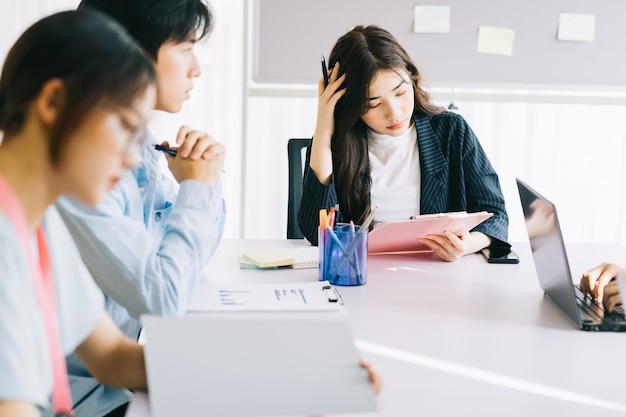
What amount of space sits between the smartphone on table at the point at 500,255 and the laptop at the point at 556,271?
0.19 m

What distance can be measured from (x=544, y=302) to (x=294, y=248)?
23.9 inches

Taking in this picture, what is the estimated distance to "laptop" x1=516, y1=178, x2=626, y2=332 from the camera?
50.6 inches

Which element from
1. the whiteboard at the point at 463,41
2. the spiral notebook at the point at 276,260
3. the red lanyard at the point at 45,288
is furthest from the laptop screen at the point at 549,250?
the whiteboard at the point at 463,41

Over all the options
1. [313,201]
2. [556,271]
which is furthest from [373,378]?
[313,201]

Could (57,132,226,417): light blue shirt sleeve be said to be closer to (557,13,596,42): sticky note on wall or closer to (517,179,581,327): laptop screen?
(517,179,581,327): laptop screen

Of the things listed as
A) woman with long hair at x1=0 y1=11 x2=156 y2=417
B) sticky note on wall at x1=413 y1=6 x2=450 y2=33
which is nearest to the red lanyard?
woman with long hair at x1=0 y1=11 x2=156 y2=417

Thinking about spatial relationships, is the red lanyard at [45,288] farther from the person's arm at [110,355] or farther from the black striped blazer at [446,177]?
the black striped blazer at [446,177]

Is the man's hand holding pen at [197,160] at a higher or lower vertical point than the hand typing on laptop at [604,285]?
higher

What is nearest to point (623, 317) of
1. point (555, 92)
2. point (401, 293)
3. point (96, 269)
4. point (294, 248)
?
point (401, 293)

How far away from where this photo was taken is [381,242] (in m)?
1.72

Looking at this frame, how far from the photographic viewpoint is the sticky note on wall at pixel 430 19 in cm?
315

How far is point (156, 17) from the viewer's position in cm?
139

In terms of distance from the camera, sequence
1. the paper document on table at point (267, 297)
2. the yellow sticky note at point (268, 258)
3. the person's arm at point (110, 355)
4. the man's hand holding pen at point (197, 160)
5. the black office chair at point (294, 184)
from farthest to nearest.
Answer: the black office chair at point (294, 184) → the yellow sticky note at point (268, 258) → the man's hand holding pen at point (197, 160) → the paper document on table at point (267, 297) → the person's arm at point (110, 355)

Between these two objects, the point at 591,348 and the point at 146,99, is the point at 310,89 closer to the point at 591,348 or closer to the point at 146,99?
the point at 591,348
